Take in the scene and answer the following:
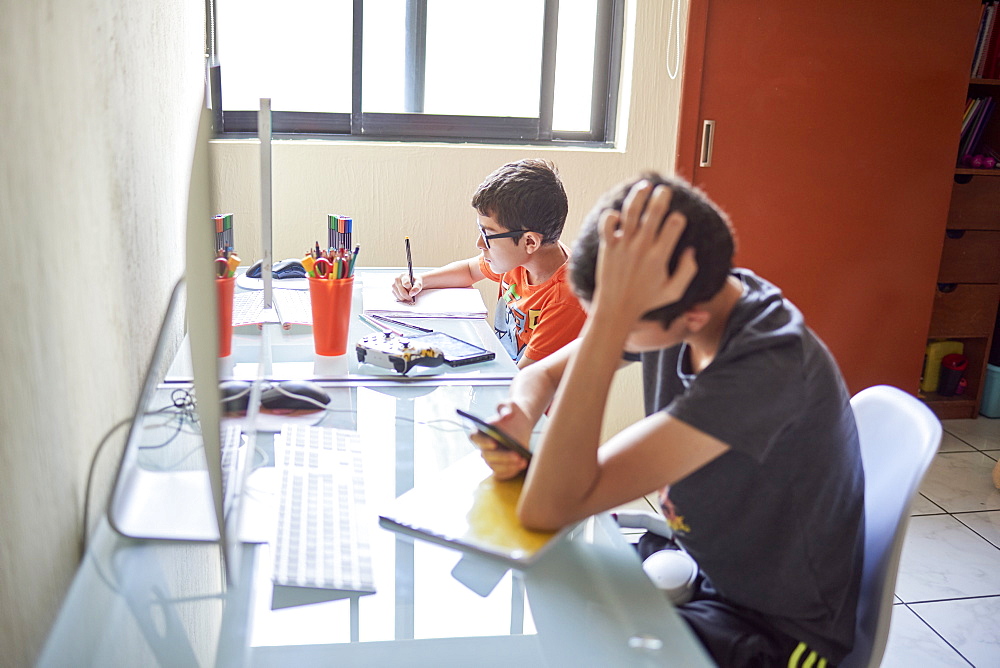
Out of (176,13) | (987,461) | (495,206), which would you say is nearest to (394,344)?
(495,206)

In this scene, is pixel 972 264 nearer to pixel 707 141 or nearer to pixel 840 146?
pixel 840 146

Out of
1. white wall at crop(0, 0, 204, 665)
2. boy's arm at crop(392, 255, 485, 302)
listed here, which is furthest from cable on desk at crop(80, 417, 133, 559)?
boy's arm at crop(392, 255, 485, 302)

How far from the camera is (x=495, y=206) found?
1.92 metres

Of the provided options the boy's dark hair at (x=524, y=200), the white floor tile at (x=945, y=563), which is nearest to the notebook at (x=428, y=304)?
the boy's dark hair at (x=524, y=200)

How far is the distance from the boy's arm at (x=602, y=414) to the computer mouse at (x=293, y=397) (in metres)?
0.56

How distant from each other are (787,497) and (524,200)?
103 cm

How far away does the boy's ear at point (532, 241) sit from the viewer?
6.30 feet

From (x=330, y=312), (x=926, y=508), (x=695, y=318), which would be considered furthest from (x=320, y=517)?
(x=926, y=508)

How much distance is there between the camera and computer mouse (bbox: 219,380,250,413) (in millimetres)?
737

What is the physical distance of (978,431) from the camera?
3342 mm

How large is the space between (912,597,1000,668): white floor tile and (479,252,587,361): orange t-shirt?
116 cm

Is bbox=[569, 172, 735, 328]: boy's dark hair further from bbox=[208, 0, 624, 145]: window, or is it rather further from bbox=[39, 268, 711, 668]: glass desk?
bbox=[208, 0, 624, 145]: window

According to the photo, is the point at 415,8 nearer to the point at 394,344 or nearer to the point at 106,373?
the point at 394,344

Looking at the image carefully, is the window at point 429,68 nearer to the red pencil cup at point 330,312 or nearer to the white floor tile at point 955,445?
the red pencil cup at point 330,312
